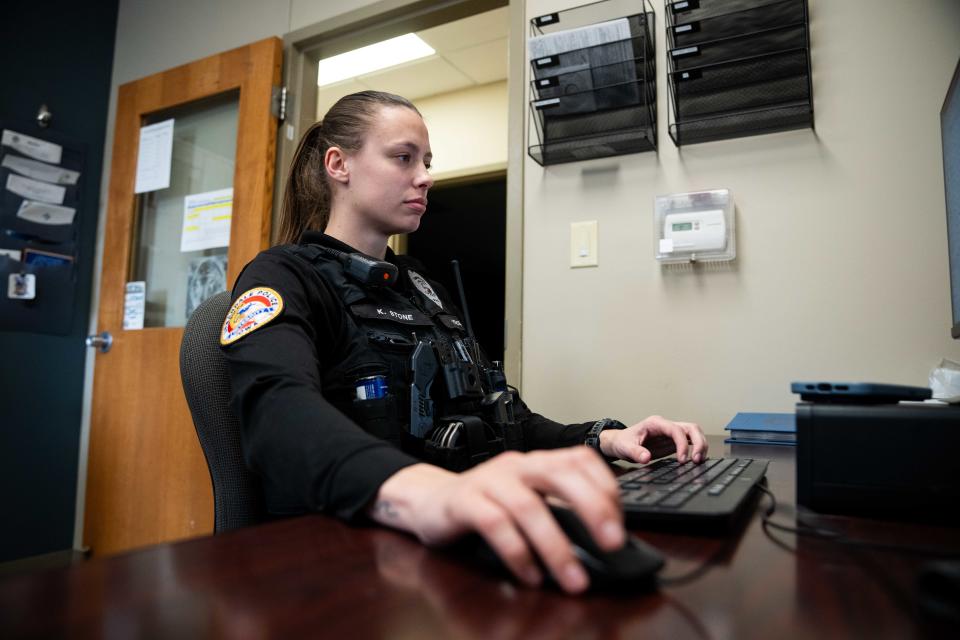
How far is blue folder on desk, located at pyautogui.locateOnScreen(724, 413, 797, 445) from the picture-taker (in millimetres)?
1100

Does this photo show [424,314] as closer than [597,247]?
Yes

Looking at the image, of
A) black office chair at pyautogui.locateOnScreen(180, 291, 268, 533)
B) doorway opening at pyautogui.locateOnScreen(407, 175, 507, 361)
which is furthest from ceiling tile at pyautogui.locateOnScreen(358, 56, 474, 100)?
black office chair at pyautogui.locateOnScreen(180, 291, 268, 533)

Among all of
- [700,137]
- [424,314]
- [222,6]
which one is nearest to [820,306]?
[700,137]

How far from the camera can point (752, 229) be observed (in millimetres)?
1490

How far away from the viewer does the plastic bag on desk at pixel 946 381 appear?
1.14 metres

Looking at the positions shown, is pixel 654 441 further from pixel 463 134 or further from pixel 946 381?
pixel 463 134

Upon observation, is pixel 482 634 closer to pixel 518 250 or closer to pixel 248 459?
pixel 248 459

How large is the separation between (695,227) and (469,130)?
252 centimetres

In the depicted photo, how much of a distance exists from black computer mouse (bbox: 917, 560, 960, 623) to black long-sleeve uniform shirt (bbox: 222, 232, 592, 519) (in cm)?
34

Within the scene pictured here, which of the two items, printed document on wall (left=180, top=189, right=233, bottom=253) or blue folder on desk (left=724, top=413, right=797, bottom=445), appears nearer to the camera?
blue folder on desk (left=724, top=413, right=797, bottom=445)

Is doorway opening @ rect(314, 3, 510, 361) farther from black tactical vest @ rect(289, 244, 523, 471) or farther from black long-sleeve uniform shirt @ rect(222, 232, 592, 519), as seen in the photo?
black long-sleeve uniform shirt @ rect(222, 232, 592, 519)

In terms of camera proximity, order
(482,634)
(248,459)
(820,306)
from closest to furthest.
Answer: (482,634) < (248,459) < (820,306)

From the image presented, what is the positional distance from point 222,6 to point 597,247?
1.85 metres

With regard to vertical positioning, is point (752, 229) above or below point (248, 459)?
above
